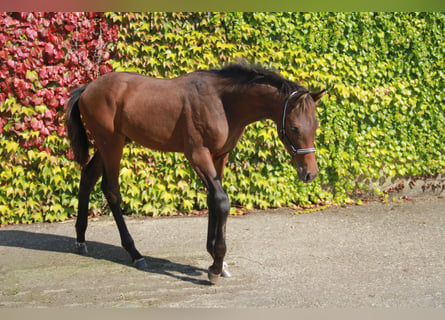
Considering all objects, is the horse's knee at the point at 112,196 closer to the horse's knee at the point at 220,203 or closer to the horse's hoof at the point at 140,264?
the horse's hoof at the point at 140,264

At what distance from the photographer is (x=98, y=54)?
225 inches

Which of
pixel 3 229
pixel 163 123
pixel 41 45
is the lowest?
pixel 3 229

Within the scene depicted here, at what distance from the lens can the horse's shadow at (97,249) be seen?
12.8 ft

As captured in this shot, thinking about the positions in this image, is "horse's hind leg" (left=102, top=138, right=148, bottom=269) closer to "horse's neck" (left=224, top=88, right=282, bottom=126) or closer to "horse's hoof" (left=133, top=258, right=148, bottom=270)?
"horse's hoof" (left=133, top=258, right=148, bottom=270)

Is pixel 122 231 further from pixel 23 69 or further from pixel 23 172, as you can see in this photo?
pixel 23 69

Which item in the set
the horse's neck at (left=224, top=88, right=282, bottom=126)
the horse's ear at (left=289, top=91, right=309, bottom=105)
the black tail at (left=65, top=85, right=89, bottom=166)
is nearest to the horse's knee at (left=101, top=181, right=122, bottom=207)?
the black tail at (left=65, top=85, right=89, bottom=166)

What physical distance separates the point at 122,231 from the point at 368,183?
434 centimetres

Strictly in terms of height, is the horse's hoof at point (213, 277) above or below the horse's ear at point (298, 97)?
below

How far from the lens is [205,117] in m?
3.66

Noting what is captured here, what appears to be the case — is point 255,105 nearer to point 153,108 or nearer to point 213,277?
point 153,108

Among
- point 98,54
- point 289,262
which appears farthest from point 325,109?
point 98,54

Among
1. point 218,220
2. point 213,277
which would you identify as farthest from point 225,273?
point 218,220

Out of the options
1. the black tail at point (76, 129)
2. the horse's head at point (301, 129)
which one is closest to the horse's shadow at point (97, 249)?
the black tail at point (76, 129)

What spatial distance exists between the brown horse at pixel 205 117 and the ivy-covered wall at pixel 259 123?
1597 mm
